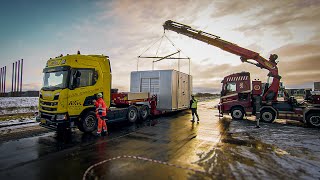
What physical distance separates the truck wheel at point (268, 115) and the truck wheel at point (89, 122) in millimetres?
10653

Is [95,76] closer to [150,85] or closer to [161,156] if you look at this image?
[161,156]

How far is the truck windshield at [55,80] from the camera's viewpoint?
864 centimetres

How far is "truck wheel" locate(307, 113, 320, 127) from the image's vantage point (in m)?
11.8

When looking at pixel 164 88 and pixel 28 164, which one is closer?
pixel 28 164

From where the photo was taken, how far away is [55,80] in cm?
895

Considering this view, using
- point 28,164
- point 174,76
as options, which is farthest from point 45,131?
point 174,76

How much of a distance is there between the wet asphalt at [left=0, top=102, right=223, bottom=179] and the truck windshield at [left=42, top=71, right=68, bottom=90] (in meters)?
2.19

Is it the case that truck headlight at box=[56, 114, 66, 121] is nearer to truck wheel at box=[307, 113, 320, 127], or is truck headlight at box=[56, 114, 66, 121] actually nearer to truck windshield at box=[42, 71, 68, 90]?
truck windshield at box=[42, 71, 68, 90]

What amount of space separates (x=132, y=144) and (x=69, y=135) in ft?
11.0

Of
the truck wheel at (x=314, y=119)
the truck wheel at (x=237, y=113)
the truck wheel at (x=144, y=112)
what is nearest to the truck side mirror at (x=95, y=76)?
the truck wheel at (x=144, y=112)

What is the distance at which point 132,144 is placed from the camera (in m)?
7.55

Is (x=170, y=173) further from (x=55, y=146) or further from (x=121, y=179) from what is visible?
(x=55, y=146)

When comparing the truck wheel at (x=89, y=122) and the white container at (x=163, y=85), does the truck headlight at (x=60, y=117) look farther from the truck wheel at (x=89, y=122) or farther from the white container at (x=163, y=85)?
the white container at (x=163, y=85)

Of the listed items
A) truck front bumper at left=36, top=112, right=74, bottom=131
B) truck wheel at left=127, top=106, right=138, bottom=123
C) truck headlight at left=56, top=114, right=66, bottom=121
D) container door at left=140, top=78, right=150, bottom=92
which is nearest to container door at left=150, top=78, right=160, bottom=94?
container door at left=140, top=78, right=150, bottom=92
